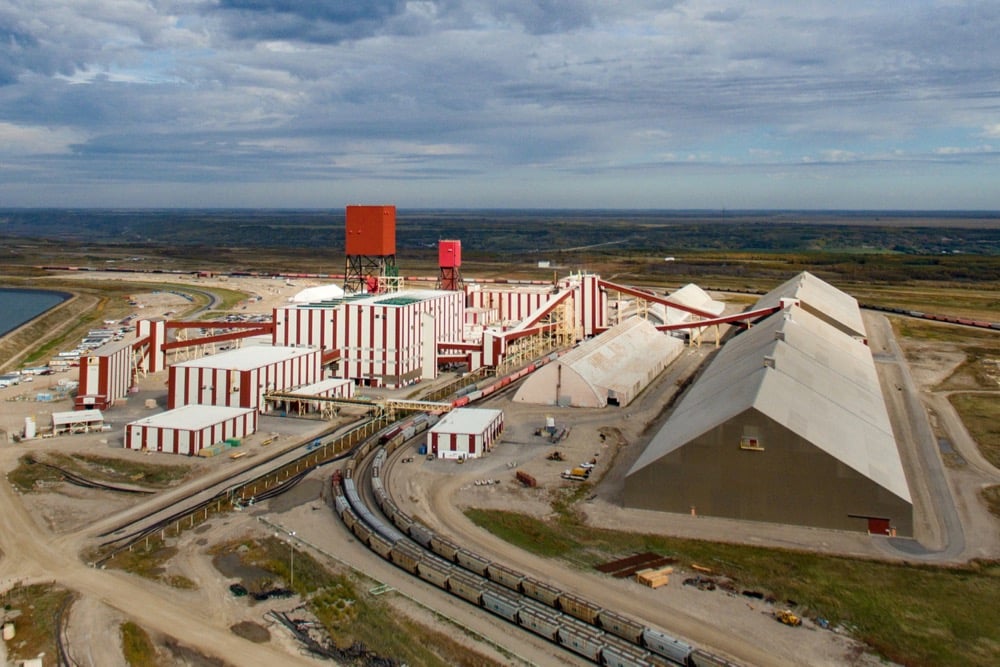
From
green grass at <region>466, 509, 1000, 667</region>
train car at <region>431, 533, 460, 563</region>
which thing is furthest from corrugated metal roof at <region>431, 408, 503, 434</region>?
train car at <region>431, 533, 460, 563</region>

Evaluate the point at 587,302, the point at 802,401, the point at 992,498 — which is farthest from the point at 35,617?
the point at 587,302

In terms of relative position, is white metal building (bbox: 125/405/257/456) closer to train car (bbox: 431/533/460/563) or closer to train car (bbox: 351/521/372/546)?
train car (bbox: 351/521/372/546)

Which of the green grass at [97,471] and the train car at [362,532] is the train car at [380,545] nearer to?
the train car at [362,532]

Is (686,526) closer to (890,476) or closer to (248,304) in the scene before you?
(890,476)

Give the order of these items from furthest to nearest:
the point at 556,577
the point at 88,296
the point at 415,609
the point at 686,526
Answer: the point at 88,296 < the point at 686,526 < the point at 556,577 < the point at 415,609

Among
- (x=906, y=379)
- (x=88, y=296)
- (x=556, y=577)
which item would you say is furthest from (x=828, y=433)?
(x=88, y=296)

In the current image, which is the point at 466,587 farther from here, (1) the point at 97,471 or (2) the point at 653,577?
(1) the point at 97,471
